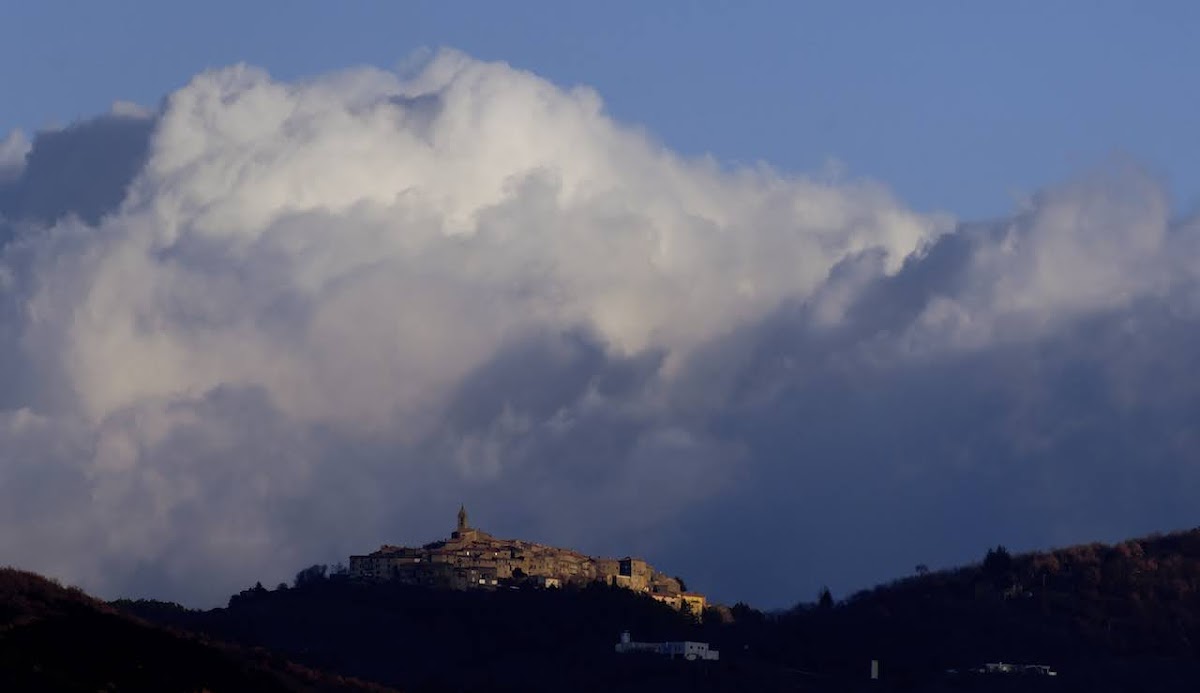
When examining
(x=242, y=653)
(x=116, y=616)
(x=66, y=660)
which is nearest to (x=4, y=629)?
(x=66, y=660)

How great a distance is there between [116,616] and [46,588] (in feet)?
17.6

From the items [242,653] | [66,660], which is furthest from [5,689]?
[242,653]

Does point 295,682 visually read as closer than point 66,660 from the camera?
No

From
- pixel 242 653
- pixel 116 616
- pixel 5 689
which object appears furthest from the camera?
pixel 242 653

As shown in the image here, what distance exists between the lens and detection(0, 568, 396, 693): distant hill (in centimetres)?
13488

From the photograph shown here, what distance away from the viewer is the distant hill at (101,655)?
134875 mm

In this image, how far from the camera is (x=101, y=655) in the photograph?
141375 millimetres

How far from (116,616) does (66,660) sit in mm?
20531

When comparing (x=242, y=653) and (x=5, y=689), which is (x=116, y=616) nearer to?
(x=242, y=653)

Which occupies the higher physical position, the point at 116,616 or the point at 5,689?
the point at 116,616

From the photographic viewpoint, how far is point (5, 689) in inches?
5084

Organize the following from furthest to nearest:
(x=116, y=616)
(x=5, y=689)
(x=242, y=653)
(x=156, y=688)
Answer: (x=242, y=653)
(x=116, y=616)
(x=156, y=688)
(x=5, y=689)

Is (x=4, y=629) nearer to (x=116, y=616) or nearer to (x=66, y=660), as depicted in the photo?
(x=66, y=660)

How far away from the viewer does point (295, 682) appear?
15988 cm
